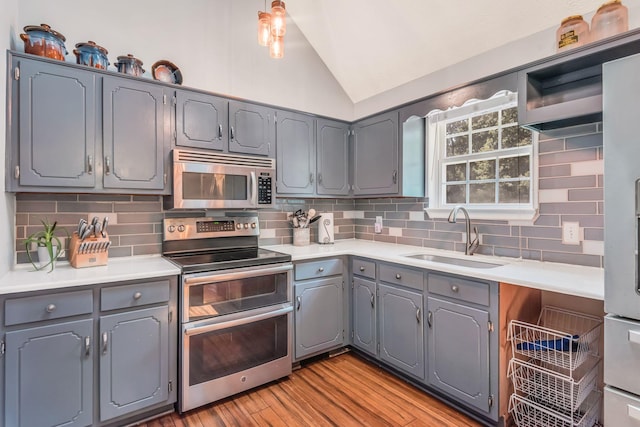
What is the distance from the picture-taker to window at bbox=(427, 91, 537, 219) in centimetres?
228

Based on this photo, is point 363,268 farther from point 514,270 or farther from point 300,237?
point 514,270

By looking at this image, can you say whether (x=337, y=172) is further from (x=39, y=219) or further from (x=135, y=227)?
(x=39, y=219)

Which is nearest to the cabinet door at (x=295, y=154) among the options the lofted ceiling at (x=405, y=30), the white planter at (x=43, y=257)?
the lofted ceiling at (x=405, y=30)

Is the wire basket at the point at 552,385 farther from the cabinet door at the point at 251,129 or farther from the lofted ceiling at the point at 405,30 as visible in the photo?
the cabinet door at the point at 251,129

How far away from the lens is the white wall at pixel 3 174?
1679 millimetres

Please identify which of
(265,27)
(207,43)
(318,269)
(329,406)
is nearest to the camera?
(265,27)

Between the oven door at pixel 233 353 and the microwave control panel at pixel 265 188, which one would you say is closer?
the oven door at pixel 233 353

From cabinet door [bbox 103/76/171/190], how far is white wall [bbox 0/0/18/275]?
45 cm

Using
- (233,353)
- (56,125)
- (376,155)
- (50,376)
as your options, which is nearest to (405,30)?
(376,155)

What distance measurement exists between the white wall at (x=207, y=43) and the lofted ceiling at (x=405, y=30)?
20 centimetres

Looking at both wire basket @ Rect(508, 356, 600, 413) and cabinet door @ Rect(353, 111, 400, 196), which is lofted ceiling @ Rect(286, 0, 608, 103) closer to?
cabinet door @ Rect(353, 111, 400, 196)

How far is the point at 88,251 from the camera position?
1939 mm

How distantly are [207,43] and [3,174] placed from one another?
1.72 m

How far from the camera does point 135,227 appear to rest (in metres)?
2.32
